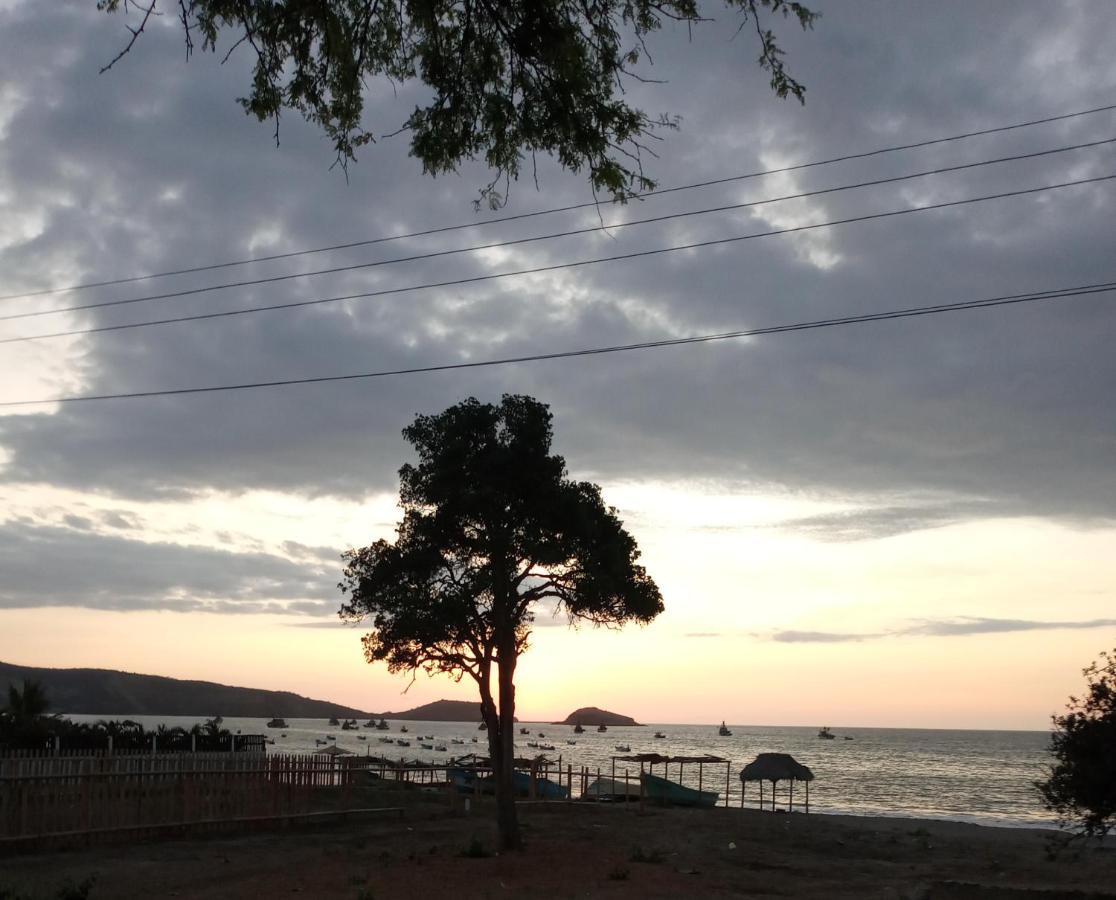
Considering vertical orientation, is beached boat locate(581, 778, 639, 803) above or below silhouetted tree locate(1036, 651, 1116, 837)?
below

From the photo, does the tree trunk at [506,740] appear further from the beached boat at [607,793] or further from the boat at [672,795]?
the boat at [672,795]

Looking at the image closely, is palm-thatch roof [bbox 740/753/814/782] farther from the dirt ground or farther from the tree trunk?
the tree trunk

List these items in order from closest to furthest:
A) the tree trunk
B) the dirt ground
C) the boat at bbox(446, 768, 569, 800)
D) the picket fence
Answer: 1. the dirt ground
2. the picket fence
3. the tree trunk
4. the boat at bbox(446, 768, 569, 800)

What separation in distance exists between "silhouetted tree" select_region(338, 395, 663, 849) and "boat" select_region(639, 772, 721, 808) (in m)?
23.1

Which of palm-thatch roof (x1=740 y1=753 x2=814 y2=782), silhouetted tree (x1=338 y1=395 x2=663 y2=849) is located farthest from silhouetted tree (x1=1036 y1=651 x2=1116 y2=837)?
palm-thatch roof (x1=740 y1=753 x2=814 y2=782)

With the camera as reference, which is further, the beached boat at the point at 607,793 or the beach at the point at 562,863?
the beached boat at the point at 607,793

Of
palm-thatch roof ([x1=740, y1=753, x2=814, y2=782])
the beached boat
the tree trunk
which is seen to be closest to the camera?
the tree trunk

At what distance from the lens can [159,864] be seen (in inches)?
871

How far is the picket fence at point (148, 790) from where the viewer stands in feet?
74.9

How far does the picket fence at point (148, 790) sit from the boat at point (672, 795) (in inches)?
788

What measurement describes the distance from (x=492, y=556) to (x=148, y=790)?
10.2 meters

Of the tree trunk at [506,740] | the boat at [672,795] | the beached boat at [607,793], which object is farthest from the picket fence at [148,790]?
the boat at [672,795]

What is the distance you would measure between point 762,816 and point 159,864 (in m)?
25.6

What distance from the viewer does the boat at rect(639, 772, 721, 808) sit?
47.9m
